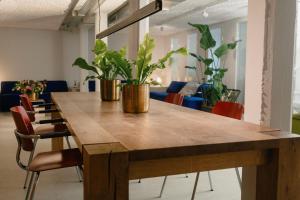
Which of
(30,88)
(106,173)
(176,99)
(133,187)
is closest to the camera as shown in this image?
(106,173)

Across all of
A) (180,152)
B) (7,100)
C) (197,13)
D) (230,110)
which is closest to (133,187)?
(230,110)

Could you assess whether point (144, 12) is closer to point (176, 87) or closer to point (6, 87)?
point (176, 87)

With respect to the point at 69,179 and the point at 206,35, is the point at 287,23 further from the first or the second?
the point at 206,35

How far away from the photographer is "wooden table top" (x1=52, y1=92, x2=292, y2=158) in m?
1.25

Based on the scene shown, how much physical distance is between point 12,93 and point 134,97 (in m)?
7.00

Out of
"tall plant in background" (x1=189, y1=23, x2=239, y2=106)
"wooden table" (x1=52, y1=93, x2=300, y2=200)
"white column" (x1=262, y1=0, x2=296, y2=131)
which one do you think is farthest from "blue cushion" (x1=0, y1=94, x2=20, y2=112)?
"white column" (x1=262, y1=0, x2=296, y2=131)

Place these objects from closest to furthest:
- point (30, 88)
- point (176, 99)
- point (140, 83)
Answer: point (140, 83)
point (176, 99)
point (30, 88)

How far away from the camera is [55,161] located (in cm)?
194

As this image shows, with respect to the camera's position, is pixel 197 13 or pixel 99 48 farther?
pixel 197 13

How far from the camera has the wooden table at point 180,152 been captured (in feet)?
3.62

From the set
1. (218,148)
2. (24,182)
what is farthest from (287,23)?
(24,182)

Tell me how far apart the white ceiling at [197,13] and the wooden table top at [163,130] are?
4.38 metres

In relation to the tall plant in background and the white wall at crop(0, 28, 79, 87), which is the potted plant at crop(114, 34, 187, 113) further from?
the white wall at crop(0, 28, 79, 87)

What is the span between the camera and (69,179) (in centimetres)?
295
